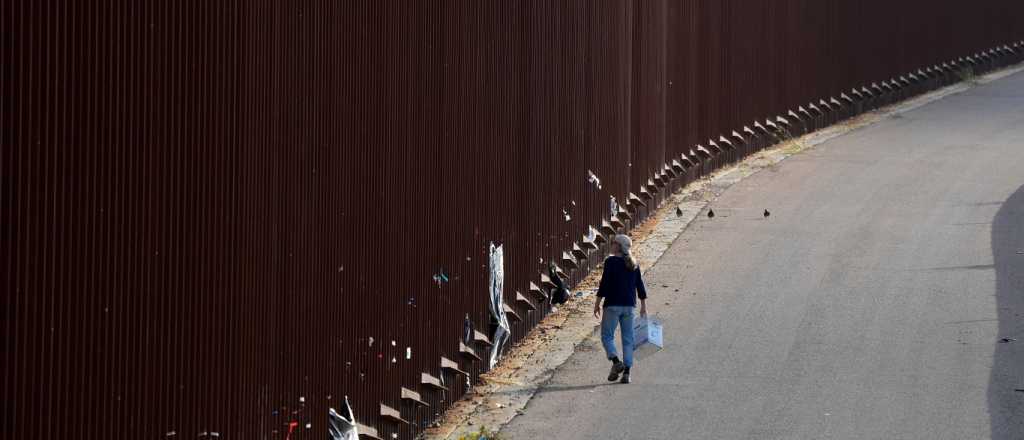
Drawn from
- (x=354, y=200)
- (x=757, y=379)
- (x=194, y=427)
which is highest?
(x=354, y=200)

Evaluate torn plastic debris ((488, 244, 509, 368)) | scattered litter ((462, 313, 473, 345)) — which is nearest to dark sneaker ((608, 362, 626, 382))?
torn plastic debris ((488, 244, 509, 368))

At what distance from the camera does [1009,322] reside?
15.7 meters

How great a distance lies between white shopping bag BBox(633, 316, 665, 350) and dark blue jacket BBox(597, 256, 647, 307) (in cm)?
26

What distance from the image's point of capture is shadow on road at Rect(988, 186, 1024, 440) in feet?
40.5

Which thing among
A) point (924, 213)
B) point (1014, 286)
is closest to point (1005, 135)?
point (924, 213)

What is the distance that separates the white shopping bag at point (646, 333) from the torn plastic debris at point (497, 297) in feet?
4.21

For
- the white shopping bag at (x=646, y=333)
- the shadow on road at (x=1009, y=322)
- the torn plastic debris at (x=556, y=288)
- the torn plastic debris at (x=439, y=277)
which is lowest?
the shadow on road at (x=1009, y=322)

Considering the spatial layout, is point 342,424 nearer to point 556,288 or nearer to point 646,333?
point 646,333

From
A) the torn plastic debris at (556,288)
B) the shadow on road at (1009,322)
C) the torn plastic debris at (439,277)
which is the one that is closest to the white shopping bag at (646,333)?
the torn plastic debris at (556,288)

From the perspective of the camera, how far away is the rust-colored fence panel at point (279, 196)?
652 cm

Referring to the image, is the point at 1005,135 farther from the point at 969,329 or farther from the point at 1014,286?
the point at 969,329

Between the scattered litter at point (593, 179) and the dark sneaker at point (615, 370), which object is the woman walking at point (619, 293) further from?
the scattered litter at point (593, 179)

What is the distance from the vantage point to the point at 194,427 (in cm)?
795

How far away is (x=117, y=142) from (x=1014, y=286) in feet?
42.5
